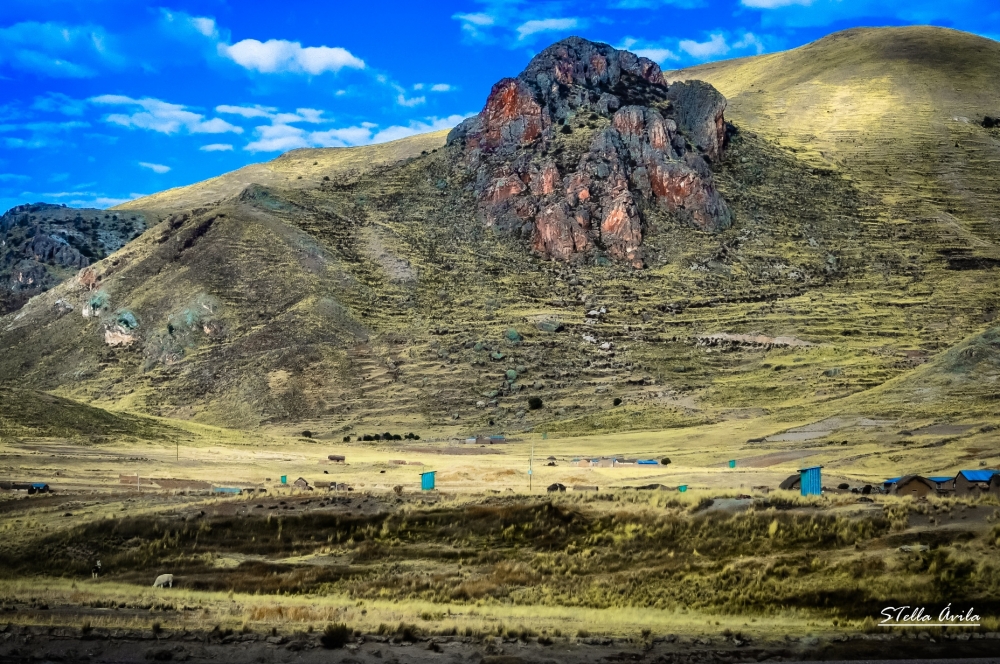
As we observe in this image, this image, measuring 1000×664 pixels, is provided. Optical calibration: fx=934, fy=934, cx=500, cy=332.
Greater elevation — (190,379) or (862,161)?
(862,161)

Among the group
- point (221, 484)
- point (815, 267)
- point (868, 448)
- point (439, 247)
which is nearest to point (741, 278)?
point (815, 267)

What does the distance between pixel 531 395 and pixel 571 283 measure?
29.9 meters

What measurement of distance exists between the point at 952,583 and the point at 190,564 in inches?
886

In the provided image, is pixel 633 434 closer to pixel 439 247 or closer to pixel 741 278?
pixel 741 278

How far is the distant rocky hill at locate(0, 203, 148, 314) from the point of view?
490 feet

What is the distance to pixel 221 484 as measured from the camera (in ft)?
163

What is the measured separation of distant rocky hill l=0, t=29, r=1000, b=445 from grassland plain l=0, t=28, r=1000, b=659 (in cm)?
56

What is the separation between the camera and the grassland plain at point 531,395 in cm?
2483

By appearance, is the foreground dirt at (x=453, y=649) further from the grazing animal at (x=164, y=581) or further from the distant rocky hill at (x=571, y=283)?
the distant rocky hill at (x=571, y=283)

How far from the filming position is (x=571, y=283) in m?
124

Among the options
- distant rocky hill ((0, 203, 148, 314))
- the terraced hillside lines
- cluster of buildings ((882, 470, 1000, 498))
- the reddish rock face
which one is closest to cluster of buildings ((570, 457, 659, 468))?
cluster of buildings ((882, 470, 1000, 498))

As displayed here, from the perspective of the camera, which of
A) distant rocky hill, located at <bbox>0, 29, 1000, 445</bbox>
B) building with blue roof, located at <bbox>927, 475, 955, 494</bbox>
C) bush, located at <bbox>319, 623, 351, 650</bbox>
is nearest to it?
bush, located at <bbox>319, 623, 351, 650</bbox>

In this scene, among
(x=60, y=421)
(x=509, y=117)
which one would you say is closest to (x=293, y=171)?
(x=509, y=117)

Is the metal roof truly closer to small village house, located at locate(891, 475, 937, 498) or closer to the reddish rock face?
small village house, located at locate(891, 475, 937, 498)
